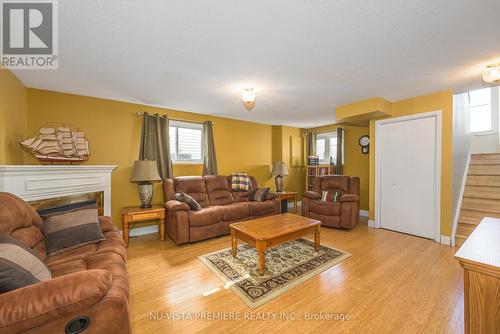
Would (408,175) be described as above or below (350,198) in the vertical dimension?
above

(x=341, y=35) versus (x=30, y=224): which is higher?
(x=341, y=35)

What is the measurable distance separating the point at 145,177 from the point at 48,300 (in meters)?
2.56

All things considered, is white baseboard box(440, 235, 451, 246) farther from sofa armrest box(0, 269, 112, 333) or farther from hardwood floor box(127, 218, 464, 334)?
sofa armrest box(0, 269, 112, 333)

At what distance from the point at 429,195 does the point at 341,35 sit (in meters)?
3.06

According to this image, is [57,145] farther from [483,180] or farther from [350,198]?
[483,180]

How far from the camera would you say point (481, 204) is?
11.1ft

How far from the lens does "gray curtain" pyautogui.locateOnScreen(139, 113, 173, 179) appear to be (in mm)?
3684

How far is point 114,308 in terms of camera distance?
1046mm

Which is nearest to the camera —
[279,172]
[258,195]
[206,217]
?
[206,217]

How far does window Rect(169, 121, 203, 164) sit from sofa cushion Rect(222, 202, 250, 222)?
1431mm

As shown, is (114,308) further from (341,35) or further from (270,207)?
(270,207)

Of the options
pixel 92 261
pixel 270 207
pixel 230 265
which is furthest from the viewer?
pixel 270 207

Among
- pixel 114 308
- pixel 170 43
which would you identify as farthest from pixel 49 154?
pixel 114 308

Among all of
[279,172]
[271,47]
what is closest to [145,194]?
[271,47]
